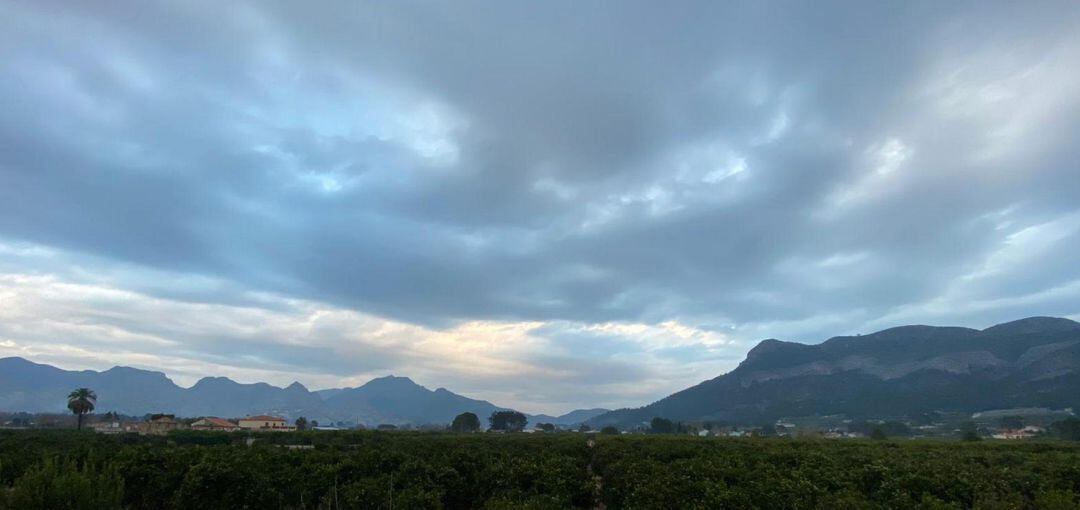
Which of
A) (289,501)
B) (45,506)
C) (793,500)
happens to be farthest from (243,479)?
(793,500)

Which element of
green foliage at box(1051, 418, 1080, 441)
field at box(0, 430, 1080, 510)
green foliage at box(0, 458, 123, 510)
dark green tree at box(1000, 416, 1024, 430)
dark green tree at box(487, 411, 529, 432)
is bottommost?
dark green tree at box(487, 411, 529, 432)

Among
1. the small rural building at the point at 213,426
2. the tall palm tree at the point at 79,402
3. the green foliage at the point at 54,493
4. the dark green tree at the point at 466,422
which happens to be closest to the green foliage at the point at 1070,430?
the dark green tree at the point at 466,422

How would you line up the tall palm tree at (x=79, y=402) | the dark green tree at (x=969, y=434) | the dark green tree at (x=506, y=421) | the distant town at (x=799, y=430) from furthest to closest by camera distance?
the dark green tree at (x=506, y=421), the distant town at (x=799, y=430), the tall palm tree at (x=79, y=402), the dark green tree at (x=969, y=434)

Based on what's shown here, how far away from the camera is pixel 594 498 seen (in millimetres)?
17125

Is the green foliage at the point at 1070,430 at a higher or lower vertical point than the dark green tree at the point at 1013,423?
higher

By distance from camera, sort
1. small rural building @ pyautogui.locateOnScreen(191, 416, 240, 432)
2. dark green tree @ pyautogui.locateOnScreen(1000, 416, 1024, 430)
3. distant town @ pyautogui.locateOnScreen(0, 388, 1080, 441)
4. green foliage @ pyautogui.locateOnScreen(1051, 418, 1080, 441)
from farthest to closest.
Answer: dark green tree @ pyautogui.locateOnScreen(1000, 416, 1024, 430)
distant town @ pyautogui.locateOnScreen(0, 388, 1080, 441)
small rural building @ pyautogui.locateOnScreen(191, 416, 240, 432)
green foliage @ pyautogui.locateOnScreen(1051, 418, 1080, 441)

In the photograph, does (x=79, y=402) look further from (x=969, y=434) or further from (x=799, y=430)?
(x=799, y=430)

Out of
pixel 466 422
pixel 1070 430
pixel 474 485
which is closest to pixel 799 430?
pixel 1070 430

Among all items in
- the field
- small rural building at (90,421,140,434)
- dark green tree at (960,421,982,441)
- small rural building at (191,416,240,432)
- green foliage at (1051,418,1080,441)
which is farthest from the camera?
small rural building at (191,416,240,432)

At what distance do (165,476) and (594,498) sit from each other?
1283 centimetres

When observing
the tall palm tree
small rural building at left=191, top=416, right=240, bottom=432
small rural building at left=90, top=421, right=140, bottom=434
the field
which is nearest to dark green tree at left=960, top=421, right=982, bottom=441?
the field

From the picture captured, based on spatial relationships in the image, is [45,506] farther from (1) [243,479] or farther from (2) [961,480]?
(2) [961,480]

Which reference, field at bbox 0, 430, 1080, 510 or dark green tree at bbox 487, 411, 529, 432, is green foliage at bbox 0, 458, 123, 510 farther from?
dark green tree at bbox 487, 411, 529, 432

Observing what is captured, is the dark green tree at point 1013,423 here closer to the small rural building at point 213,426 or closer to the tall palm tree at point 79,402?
the small rural building at point 213,426
